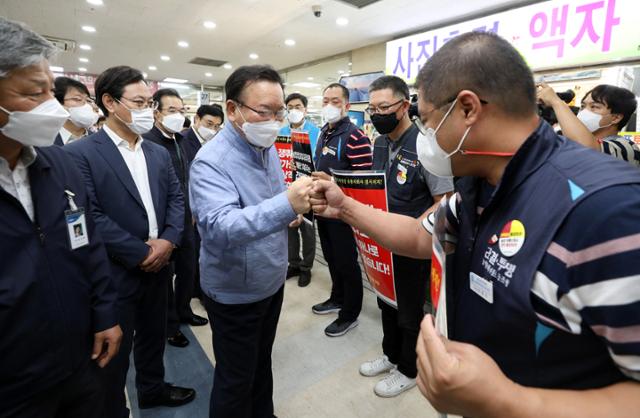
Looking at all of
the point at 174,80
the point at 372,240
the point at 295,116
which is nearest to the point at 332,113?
the point at 295,116

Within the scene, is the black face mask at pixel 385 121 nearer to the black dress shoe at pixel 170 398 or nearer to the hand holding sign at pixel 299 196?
the hand holding sign at pixel 299 196

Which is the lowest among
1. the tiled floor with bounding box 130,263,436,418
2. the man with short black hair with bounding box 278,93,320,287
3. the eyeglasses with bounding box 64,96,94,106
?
the tiled floor with bounding box 130,263,436,418

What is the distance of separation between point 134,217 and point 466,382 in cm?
165

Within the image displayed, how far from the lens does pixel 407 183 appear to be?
76.2 inches

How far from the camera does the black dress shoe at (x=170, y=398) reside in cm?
194

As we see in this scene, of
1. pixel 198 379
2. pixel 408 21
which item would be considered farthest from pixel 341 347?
pixel 408 21

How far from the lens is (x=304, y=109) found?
4086 mm

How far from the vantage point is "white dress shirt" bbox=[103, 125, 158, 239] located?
5.71 ft

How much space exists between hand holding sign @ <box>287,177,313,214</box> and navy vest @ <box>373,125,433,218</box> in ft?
3.01

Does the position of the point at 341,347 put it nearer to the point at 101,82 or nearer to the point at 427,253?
the point at 427,253

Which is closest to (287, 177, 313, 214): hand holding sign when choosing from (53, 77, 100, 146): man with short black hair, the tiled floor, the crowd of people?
the crowd of people

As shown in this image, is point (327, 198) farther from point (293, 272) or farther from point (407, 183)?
point (293, 272)

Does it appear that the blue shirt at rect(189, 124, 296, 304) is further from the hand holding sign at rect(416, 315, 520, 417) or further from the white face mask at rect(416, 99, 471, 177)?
the hand holding sign at rect(416, 315, 520, 417)

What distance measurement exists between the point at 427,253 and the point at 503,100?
635 millimetres
